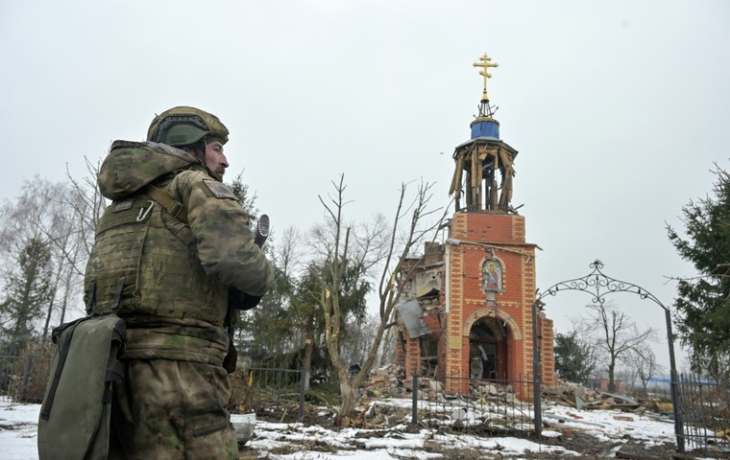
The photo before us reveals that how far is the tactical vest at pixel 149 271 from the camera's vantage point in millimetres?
2074

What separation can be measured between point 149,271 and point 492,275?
21701 mm

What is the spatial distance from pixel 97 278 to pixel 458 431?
9.23 metres

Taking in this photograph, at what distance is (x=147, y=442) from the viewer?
191 centimetres

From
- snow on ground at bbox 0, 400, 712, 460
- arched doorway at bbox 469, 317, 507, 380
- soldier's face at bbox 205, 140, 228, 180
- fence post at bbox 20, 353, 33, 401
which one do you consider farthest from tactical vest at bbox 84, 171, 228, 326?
arched doorway at bbox 469, 317, 507, 380

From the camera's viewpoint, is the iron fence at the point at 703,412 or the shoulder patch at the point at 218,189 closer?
the shoulder patch at the point at 218,189

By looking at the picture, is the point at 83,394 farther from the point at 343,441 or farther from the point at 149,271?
the point at 343,441

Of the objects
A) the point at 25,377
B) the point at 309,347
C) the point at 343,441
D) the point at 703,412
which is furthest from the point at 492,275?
the point at 25,377

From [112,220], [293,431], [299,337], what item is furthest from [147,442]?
[299,337]

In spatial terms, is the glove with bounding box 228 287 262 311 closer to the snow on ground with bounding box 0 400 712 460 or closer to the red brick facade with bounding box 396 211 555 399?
the snow on ground with bounding box 0 400 712 460

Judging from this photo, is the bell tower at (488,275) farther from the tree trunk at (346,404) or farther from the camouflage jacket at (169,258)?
the camouflage jacket at (169,258)

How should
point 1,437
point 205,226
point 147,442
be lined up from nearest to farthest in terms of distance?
point 147,442
point 205,226
point 1,437

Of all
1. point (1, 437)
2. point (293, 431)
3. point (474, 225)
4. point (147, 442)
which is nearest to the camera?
point (147, 442)

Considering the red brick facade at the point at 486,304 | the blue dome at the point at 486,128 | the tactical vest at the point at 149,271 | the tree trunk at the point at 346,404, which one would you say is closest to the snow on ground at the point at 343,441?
the tree trunk at the point at 346,404

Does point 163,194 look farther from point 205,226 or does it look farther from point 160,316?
point 160,316
